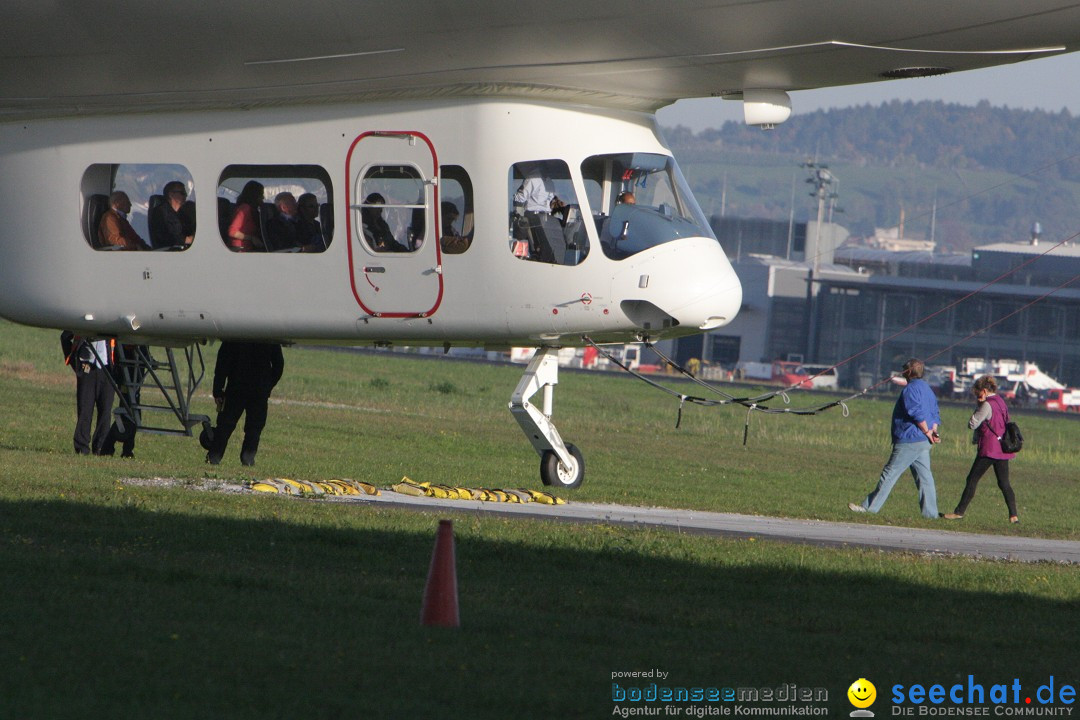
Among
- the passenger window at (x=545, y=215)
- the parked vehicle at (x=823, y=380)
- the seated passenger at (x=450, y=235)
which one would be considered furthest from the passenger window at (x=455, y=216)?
the parked vehicle at (x=823, y=380)

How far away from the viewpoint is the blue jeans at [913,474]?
17.8 metres

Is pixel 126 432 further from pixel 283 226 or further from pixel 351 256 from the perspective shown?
pixel 351 256

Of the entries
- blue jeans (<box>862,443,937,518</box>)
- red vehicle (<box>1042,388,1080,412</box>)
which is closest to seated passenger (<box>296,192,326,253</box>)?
blue jeans (<box>862,443,937,518</box>)

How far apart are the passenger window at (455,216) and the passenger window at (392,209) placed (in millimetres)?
222

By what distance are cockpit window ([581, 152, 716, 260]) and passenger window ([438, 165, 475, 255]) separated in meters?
1.37

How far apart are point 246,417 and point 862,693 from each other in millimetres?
12477

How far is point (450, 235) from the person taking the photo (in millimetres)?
15094

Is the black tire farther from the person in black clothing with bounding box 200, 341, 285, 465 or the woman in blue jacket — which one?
the woman in blue jacket

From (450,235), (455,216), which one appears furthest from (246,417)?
(455,216)

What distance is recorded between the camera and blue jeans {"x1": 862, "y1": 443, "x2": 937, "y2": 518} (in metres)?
17.8

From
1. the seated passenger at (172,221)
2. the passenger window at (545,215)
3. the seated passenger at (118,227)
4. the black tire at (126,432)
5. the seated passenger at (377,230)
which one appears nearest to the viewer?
the passenger window at (545,215)

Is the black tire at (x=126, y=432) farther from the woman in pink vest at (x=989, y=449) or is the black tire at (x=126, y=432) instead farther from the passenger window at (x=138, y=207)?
the woman in pink vest at (x=989, y=449)

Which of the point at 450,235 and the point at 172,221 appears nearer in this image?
the point at 450,235

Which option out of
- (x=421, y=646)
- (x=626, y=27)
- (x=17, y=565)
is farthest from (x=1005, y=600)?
(x=17, y=565)
